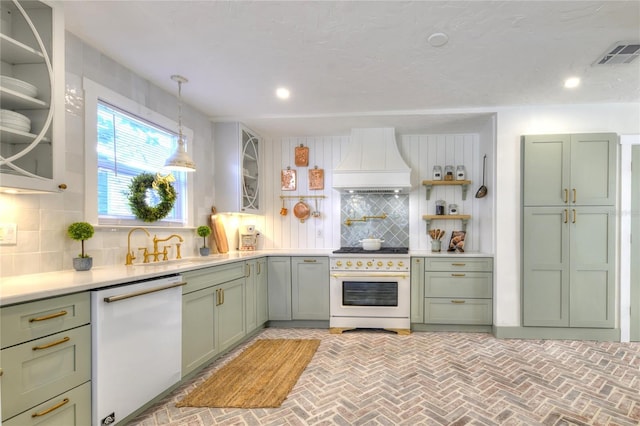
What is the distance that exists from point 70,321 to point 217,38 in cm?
187

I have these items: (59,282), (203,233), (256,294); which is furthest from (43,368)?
(256,294)

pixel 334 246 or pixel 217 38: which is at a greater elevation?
pixel 217 38

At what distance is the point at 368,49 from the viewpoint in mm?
2363

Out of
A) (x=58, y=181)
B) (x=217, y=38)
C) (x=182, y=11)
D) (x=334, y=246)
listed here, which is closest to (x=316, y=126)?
(x=334, y=246)

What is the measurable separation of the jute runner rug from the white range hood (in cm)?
190

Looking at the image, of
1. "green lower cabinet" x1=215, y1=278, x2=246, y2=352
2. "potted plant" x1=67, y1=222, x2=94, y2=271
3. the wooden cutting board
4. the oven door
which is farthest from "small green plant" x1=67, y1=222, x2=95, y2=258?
the oven door

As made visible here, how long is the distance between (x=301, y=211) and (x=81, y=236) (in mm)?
2802

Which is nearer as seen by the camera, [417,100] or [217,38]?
[217,38]

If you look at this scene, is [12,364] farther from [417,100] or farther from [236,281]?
[417,100]

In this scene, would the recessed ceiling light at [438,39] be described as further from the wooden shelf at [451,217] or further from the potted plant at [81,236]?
→ the potted plant at [81,236]

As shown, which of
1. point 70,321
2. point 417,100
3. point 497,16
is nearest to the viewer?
point 70,321

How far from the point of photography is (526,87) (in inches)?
120

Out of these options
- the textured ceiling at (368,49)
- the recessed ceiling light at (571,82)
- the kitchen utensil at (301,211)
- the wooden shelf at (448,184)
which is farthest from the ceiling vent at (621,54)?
the kitchen utensil at (301,211)

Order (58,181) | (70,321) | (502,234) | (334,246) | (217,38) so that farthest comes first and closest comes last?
(334,246), (502,234), (217,38), (58,181), (70,321)
